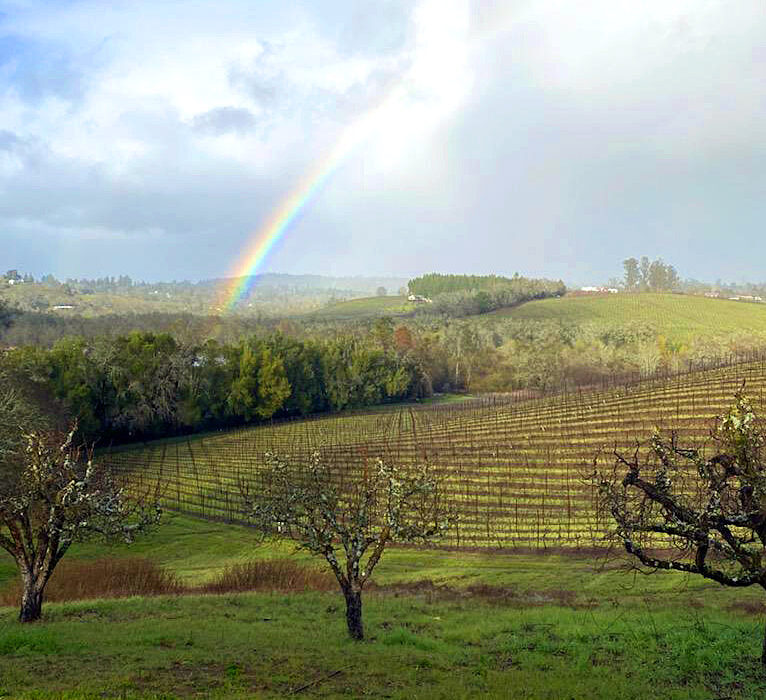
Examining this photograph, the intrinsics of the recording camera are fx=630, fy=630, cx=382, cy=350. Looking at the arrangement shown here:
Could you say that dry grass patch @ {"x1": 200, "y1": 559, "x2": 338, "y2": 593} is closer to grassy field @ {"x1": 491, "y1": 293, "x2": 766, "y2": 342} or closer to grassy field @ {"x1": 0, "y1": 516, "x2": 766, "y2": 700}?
grassy field @ {"x1": 0, "y1": 516, "x2": 766, "y2": 700}

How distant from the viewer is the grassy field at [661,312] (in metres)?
140

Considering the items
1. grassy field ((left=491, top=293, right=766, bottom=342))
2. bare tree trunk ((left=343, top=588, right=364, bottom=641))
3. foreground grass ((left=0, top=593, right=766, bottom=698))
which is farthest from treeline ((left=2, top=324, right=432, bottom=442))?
grassy field ((left=491, top=293, right=766, bottom=342))

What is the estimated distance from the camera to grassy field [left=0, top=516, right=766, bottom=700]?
11141 mm

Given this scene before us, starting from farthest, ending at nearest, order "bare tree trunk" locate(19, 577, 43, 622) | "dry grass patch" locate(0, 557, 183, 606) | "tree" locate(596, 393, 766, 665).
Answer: "dry grass patch" locate(0, 557, 183, 606) < "bare tree trunk" locate(19, 577, 43, 622) < "tree" locate(596, 393, 766, 665)

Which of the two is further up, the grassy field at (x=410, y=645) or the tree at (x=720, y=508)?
the tree at (x=720, y=508)

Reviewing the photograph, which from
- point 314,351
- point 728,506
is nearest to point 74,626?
point 728,506

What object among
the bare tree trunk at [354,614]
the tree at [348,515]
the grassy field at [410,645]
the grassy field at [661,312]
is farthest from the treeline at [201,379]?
the grassy field at [661,312]

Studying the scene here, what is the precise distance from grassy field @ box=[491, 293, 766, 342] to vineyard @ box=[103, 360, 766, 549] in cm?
7648

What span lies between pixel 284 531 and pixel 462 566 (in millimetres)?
15364

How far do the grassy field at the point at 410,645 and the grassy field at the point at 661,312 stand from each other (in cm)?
12816

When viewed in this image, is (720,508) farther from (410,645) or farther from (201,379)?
(201,379)

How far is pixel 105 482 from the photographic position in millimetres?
20547

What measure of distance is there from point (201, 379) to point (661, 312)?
4735 inches

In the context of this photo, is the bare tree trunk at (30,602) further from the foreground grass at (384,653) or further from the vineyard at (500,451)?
the vineyard at (500,451)
